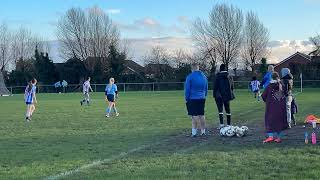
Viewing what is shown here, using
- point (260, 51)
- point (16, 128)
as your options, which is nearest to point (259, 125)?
point (16, 128)

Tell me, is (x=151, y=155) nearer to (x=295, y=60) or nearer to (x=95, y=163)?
(x=95, y=163)

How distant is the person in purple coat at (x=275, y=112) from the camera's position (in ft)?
40.1

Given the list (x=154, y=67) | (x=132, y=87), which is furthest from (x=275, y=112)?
(x=154, y=67)

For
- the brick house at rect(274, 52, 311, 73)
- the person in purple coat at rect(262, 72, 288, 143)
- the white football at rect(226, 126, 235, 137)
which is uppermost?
the brick house at rect(274, 52, 311, 73)

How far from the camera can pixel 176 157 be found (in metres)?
10.3

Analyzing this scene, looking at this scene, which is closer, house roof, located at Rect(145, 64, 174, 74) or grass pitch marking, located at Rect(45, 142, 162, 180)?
grass pitch marking, located at Rect(45, 142, 162, 180)

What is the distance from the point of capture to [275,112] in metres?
12.3

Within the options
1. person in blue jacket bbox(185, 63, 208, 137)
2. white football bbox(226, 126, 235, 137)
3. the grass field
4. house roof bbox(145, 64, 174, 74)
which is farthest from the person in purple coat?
house roof bbox(145, 64, 174, 74)

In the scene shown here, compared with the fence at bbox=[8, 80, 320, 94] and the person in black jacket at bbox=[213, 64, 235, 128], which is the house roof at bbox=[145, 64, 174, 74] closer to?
the fence at bbox=[8, 80, 320, 94]

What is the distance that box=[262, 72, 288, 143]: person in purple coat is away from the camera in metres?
12.2

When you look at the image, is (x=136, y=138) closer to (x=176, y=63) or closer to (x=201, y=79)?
(x=201, y=79)

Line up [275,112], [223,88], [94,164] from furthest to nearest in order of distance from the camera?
[223,88]
[275,112]
[94,164]

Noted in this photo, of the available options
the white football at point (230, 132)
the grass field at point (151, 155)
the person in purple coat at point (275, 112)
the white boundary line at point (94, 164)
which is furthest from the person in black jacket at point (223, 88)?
the white boundary line at point (94, 164)

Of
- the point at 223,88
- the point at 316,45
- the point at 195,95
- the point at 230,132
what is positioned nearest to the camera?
the point at 230,132
